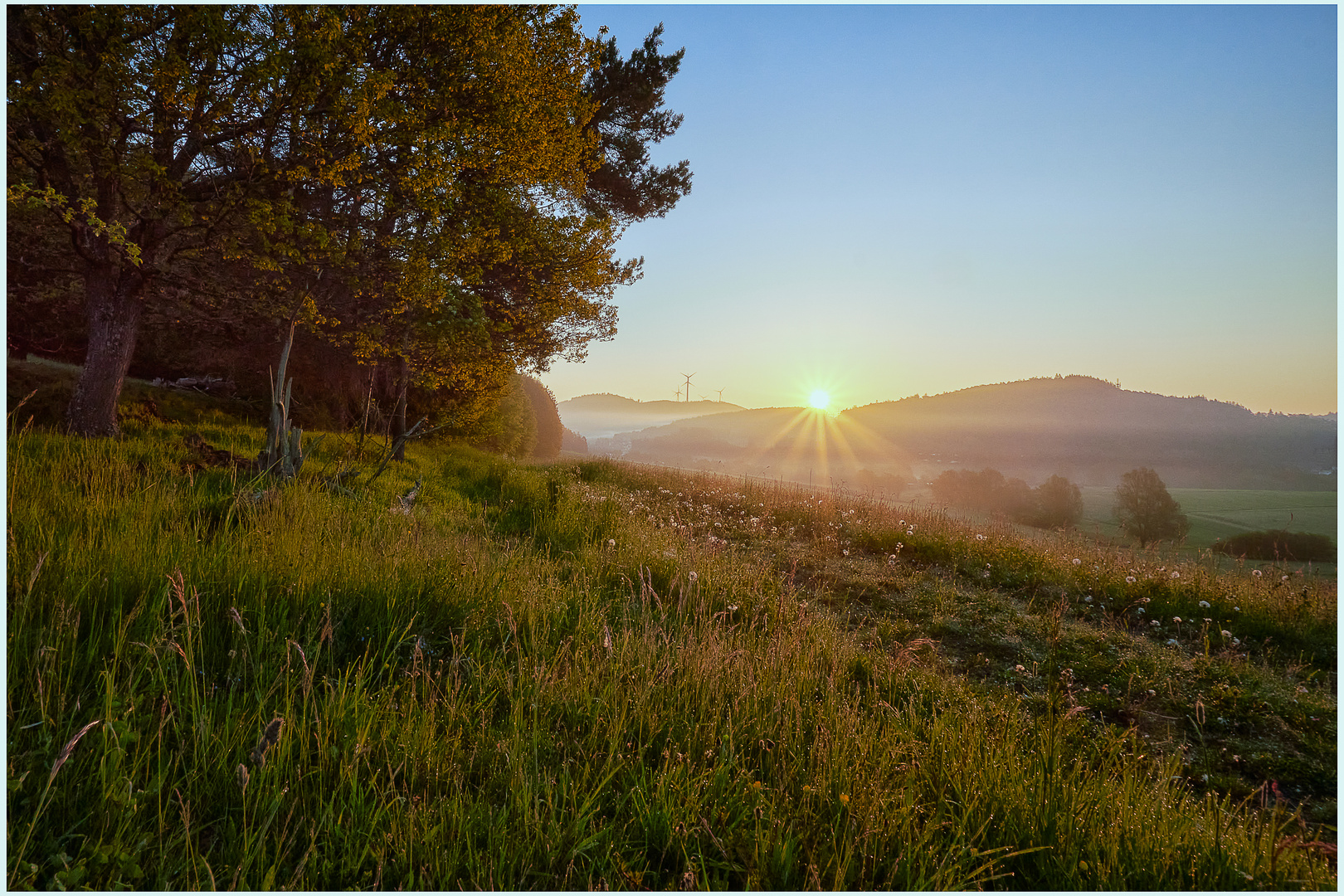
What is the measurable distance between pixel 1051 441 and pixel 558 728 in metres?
153

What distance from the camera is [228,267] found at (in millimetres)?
10664

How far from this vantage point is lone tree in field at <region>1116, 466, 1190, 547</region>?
40844mm

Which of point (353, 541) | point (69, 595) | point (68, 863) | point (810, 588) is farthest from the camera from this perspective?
point (810, 588)

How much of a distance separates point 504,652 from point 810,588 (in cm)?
500

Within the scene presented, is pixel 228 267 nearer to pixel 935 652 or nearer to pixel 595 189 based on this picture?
pixel 595 189

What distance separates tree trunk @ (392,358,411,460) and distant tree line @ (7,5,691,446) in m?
0.43

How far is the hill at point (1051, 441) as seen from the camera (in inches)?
3937

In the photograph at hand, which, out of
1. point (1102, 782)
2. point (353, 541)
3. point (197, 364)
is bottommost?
point (1102, 782)

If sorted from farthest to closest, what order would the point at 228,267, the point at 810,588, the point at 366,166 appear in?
1. the point at 228,267
2. the point at 366,166
3. the point at 810,588

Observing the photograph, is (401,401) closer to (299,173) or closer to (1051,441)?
(299,173)

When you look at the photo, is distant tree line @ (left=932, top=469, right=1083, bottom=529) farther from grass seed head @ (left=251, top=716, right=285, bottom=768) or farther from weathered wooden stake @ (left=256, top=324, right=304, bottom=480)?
grass seed head @ (left=251, top=716, right=285, bottom=768)

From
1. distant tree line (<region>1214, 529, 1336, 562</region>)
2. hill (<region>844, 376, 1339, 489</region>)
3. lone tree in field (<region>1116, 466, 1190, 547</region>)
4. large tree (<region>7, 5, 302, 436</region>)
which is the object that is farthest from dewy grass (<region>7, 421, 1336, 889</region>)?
hill (<region>844, 376, 1339, 489</region>)

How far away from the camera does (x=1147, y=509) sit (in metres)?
42.6

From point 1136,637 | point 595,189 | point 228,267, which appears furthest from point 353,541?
point 595,189
